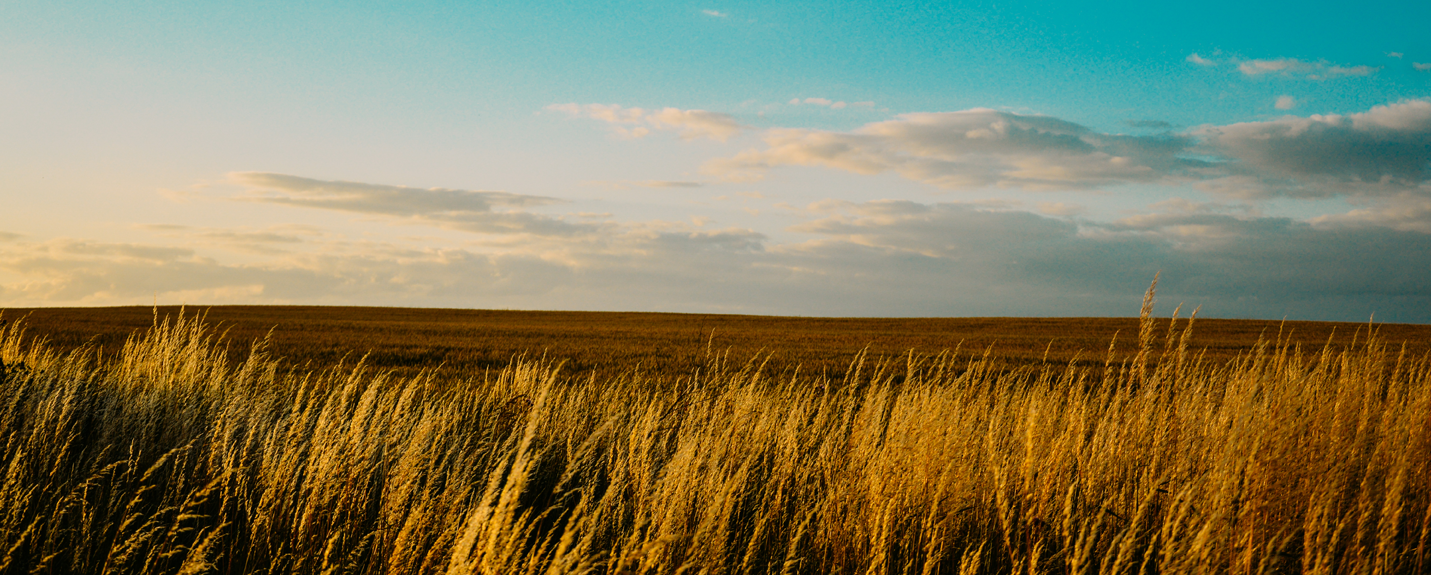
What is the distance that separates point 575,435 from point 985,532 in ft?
11.5

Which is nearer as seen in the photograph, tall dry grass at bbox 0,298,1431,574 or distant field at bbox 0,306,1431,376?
tall dry grass at bbox 0,298,1431,574

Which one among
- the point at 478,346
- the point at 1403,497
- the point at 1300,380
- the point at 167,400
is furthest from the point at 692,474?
the point at 478,346

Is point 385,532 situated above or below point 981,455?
below

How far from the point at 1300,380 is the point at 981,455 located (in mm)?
4711

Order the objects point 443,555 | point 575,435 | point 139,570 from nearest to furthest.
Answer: point 443,555 < point 139,570 < point 575,435

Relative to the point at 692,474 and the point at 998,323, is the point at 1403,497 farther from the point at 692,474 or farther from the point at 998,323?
the point at 998,323

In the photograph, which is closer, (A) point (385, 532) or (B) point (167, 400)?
(A) point (385, 532)

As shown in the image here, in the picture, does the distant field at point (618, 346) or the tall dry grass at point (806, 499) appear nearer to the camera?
the tall dry grass at point (806, 499)

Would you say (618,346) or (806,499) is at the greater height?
(806,499)

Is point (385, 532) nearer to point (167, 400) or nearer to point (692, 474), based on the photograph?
point (692, 474)

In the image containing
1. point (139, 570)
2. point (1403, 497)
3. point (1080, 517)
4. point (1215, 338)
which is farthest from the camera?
point (1215, 338)

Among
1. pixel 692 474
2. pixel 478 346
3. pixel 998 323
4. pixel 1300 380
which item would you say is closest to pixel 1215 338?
pixel 998 323

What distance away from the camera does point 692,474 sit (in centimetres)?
334

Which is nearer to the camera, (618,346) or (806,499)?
(806,499)
